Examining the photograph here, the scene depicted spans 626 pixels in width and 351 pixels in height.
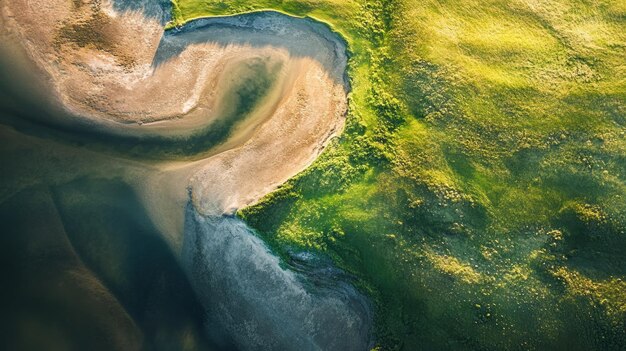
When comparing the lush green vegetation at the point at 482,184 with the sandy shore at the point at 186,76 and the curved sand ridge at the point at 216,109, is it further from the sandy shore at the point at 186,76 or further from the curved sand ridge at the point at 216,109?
the sandy shore at the point at 186,76

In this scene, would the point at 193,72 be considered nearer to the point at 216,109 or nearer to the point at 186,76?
the point at 186,76

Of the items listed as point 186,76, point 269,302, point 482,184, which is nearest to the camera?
point 482,184

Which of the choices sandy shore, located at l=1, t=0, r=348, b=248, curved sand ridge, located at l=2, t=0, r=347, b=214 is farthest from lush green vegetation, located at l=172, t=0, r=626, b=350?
curved sand ridge, located at l=2, t=0, r=347, b=214

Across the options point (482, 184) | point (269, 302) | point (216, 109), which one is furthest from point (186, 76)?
point (482, 184)

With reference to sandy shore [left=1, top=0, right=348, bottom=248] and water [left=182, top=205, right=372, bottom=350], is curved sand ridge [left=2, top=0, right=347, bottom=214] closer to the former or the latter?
sandy shore [left=1, top=0, right=348, bottom=248]

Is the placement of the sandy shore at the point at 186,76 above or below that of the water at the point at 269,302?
above

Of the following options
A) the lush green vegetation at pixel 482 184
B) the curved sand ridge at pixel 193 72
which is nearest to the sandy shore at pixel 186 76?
the curved sand ridge at pixel 193 72

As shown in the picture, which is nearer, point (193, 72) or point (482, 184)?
point (482, 184)
